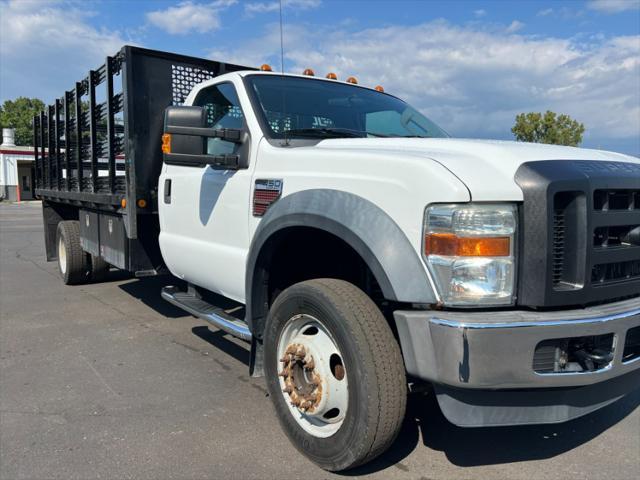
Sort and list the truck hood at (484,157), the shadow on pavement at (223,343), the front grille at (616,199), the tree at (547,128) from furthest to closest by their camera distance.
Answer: the tree at (547,128), the shadow on pavement at (223,343), the front grille at (616,199), the truck hood at (484,157)

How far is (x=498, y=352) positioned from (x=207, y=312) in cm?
242

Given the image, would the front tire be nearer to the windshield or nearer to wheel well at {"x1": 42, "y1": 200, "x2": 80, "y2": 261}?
the windshield

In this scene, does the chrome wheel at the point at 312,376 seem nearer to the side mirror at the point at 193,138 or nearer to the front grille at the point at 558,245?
the front grille at the point at 558,245

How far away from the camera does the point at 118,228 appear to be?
17.0 feet

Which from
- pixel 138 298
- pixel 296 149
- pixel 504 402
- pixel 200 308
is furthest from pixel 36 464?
pixel 138 298

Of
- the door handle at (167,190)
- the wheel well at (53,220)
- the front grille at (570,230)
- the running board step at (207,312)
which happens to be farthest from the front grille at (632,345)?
the wheel well at (53,220)

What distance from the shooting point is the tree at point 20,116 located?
69562mm

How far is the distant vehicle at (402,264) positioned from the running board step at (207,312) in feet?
0.08

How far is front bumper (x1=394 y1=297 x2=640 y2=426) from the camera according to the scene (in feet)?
6.90

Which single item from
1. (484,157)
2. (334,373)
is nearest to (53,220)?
(334,373)

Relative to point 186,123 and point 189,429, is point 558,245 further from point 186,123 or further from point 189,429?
point 189,429

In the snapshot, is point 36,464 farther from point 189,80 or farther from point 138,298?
point 138,298

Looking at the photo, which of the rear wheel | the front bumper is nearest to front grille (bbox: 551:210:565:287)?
the front bumper

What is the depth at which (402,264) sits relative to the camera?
2.29m
